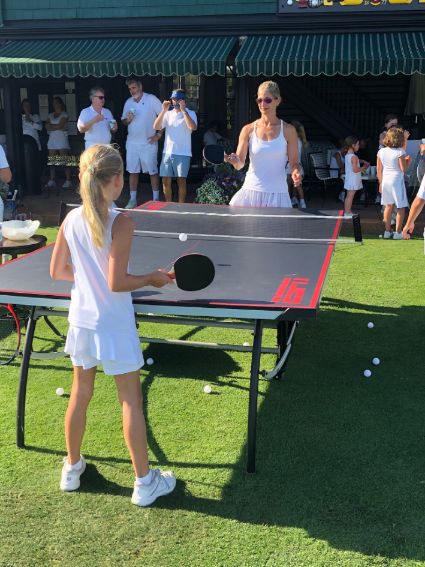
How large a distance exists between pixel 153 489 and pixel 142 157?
29.1 ft

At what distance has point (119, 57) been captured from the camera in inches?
467

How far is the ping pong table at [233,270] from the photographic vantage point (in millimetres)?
3496

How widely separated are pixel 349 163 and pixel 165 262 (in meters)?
7.18

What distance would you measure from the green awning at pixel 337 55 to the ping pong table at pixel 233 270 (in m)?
5.58

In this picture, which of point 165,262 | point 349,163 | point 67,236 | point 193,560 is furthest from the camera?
point 349,163

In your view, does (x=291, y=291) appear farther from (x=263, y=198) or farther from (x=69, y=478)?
(x=263, y=198)

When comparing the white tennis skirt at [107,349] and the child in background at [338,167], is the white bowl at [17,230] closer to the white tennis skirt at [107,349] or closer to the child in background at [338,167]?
the white tennis skirt at [107,349]

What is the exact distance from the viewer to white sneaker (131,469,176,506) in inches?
134

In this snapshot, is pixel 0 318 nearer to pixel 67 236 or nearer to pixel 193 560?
pixel 67 236

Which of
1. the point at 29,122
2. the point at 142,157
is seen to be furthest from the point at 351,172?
the point at 29,122

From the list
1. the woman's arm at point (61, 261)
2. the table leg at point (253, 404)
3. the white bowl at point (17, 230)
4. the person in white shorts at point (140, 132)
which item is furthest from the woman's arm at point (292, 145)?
the person in white shorts at point (140, 132)

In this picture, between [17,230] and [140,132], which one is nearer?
[17,230]

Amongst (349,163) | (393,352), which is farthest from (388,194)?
(393,352)

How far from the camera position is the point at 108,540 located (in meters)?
3.16
